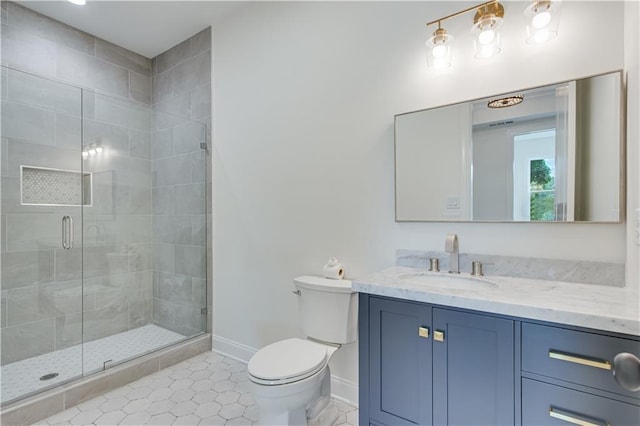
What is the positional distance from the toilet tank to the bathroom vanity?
34 cm

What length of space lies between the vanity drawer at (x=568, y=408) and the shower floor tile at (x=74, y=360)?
244cm

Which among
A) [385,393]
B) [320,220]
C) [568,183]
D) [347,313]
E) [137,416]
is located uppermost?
[568,183]

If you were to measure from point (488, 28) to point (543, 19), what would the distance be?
0.67 ft

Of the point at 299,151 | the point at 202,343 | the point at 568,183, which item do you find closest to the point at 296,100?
the point at 299,151

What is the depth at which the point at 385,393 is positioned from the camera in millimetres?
1352

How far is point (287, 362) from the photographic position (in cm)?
155

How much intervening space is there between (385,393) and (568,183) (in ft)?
3.86

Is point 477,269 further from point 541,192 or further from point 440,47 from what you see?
point 440,47

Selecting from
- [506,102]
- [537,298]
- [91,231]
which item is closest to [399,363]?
[537,298]

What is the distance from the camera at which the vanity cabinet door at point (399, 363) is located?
4.09ft

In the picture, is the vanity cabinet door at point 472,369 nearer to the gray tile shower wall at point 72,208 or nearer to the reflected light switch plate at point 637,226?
the reflected light switch plate at point 637,226

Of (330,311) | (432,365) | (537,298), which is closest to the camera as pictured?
(537,298)

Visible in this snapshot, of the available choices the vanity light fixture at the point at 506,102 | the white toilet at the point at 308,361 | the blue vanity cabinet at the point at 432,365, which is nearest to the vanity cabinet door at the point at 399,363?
the blue vanity cabinet at the point at 432,365

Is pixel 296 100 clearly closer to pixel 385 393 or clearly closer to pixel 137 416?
pixel 385 393
